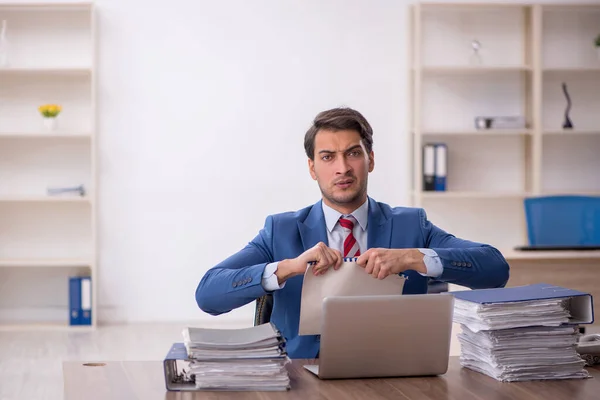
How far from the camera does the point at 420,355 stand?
2.03 m

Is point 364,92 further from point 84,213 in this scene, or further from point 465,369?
point 465,369

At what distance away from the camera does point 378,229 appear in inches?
106

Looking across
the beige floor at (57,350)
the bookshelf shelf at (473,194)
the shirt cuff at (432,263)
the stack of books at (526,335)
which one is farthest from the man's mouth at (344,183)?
the bookshelf shelf at (473,194)

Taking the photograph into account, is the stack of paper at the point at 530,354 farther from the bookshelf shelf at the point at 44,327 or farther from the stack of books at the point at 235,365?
the bookshelf shelf at the point at 44,327

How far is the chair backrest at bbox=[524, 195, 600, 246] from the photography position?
5.14 metres

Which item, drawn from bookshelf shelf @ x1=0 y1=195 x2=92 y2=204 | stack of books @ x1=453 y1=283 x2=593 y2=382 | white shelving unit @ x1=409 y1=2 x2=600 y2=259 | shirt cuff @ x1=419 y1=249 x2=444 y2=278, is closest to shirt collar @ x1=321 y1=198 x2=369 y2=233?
shirt cuff @ x1=419 y1=249 x2=444 y2=278

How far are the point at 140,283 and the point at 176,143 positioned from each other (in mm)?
1071

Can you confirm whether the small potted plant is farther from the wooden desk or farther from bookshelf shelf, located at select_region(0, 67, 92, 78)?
the wooden desk

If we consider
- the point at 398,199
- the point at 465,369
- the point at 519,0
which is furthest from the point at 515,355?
the point at 519,0

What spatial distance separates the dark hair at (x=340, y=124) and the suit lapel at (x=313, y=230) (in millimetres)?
208

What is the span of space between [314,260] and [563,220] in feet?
10.9

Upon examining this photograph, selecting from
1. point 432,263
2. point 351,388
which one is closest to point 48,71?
point 432,263

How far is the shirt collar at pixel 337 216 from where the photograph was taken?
270 centimetres

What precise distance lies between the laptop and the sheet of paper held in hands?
9cm
